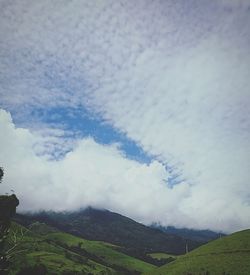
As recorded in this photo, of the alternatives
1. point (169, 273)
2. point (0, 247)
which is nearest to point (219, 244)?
point (169, 273)

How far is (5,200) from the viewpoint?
422 feet

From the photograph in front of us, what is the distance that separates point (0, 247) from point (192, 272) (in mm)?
82058

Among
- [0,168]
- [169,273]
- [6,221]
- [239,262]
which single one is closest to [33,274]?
[6,221]

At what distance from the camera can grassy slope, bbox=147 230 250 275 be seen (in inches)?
4412

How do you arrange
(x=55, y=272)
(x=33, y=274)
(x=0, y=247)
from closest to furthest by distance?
(x=0, y=247) → (x=33, y=274) → (x=55, y=272)

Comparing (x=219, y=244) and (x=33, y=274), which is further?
(x=219, y=244)

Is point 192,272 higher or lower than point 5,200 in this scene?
lower

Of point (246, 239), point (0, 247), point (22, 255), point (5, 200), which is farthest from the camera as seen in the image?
point (22, 255)

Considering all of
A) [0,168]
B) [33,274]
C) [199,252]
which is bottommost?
[33,274]

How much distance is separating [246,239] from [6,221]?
94789 millimetres

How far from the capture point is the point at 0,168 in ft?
427

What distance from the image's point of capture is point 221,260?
12256 cm

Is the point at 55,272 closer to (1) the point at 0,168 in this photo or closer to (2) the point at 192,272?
(1) the point at 0,168

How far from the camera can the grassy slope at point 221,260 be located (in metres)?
112
